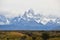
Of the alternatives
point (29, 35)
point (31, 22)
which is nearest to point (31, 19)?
point (31, 22)

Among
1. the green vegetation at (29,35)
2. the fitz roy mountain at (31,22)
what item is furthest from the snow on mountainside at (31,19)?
the green vegetation at (29,35)

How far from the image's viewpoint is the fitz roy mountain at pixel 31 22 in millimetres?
2719

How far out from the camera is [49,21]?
9.00ft

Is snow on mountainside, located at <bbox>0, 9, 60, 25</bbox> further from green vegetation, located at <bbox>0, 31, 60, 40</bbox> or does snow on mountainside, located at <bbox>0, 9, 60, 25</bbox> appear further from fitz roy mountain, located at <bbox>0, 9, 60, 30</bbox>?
green vegetation, located at <bbox>0, 31, 60, 40</bbox>

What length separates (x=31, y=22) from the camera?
2734 mm

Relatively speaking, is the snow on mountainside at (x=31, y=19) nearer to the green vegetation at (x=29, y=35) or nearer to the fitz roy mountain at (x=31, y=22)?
the fitz roy mountain at (x=31, y=22)

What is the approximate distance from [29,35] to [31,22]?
0.21m

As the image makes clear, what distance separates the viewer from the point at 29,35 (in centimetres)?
270

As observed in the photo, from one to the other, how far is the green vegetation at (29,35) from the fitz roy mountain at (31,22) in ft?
0.22

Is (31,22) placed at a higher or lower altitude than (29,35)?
higher

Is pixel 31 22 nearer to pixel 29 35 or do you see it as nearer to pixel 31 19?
pixel 31 19

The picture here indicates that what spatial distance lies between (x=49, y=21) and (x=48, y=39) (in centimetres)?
29

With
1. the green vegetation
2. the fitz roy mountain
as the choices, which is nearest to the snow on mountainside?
the fitz roy mountain

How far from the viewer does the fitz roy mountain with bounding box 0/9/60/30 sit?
272 cm
